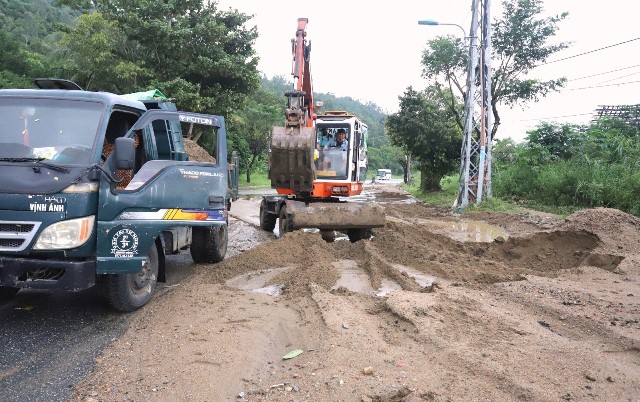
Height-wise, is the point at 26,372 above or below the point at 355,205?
below

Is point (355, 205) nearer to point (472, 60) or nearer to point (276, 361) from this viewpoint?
point (276, 361)

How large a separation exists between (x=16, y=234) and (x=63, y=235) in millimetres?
434

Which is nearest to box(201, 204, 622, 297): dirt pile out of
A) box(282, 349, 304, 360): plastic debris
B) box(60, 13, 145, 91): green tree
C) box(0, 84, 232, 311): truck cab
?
box(0, 84, 232, 311): truck cab

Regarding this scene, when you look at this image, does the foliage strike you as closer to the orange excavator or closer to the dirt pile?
the dirt pile

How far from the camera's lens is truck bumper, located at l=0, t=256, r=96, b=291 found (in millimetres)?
4809

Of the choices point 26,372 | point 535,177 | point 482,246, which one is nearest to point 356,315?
point 26,372

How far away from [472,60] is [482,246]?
10505 millimetres

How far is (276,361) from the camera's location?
4.44 metres

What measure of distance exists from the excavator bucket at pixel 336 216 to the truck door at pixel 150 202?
359 cm

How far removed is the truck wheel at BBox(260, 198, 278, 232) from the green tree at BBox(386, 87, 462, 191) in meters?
16.4

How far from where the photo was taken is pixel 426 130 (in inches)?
1098

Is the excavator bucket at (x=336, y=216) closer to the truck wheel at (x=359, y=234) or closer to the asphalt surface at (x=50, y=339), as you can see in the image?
the truck wheel at (x=359, y=234)

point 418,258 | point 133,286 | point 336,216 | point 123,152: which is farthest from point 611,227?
point 123,152

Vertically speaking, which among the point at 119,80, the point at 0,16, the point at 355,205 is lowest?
the point at 355,205
